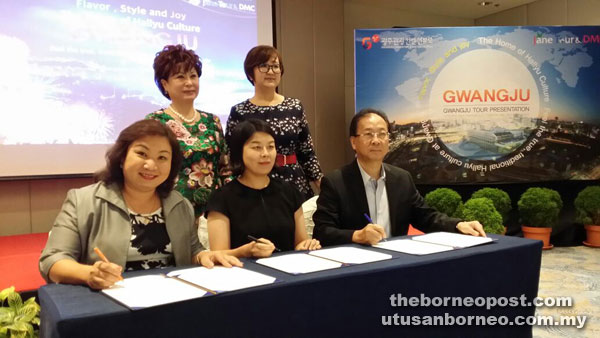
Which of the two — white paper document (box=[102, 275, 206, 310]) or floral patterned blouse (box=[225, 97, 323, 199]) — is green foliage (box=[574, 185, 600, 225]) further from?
white paper document (box=[102, 275, 206, 310])

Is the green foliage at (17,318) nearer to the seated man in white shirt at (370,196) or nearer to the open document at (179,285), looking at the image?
the open document at (179,285)

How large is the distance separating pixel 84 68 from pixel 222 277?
2766 mm

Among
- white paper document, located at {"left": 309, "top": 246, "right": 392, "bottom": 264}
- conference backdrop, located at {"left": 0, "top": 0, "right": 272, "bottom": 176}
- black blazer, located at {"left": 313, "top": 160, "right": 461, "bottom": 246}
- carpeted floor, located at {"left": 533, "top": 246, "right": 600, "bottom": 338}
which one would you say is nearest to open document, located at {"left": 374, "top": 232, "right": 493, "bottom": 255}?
white paper document, located at {"left": 309, "top": 246, "right": 392, "bottom": 264}

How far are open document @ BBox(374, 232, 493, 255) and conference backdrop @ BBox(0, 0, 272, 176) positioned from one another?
2.60 m

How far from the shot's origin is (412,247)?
167cm

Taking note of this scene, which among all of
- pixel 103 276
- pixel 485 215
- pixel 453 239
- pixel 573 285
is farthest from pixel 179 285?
pixel 485 215

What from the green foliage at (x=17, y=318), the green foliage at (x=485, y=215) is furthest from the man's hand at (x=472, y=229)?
the green foliage at (x=485, y=215)

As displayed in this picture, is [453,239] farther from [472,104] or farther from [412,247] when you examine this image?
[472,104]

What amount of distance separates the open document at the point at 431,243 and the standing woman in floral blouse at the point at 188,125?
86 centimetres

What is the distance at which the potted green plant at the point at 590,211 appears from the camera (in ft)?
15.4

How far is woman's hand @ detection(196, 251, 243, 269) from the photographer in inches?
56.6

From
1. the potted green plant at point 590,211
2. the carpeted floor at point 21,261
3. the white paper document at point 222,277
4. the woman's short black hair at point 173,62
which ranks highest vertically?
the woman's short black hair at point 173,62

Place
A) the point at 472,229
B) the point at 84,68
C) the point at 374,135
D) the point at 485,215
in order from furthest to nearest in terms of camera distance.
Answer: the point at 485,215, the point at 84,68, the point at 374,135, the point at 472,229

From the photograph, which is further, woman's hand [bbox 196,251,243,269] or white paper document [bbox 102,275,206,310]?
woman's hand [bbox 196,251,243,269]
